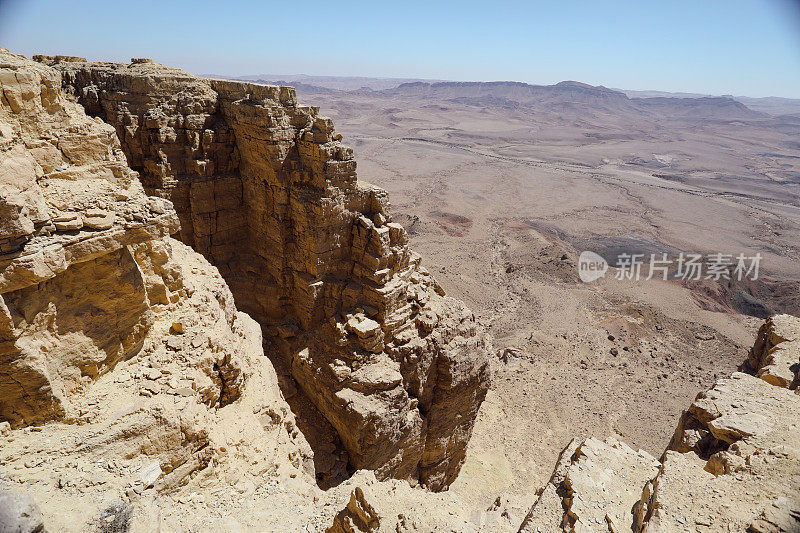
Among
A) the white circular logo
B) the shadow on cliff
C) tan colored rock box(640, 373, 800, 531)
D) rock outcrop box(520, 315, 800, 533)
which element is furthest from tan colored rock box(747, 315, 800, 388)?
the white circular logo

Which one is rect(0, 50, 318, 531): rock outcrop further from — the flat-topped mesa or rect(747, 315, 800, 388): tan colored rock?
rect(747, 315, 800, 388): tan colored rock

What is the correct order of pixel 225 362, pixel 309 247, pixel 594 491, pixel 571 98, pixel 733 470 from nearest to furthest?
pixel 733 470, pixel 594 491, pixel 225 362, pixel 309 247, pixel 571 98

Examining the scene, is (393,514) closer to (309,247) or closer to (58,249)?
(58,249)

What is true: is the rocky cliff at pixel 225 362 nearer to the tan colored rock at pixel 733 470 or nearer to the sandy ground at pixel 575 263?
the tan colored rock at pixel 733 470

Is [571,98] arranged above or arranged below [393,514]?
above

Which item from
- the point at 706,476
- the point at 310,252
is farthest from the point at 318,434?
the point at 706,476

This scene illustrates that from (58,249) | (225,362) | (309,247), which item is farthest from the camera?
(309,247)
